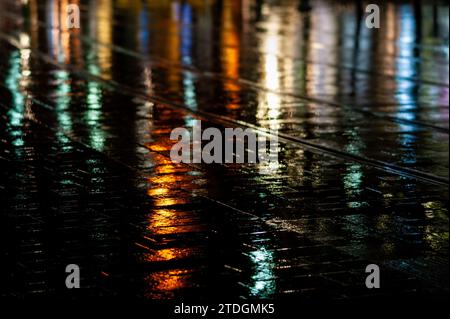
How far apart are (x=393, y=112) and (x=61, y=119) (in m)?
4.28

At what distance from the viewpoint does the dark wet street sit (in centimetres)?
714

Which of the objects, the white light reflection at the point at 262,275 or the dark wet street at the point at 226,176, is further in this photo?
the dark wet street at the point at 226,176

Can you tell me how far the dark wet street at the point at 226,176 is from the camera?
7.14m

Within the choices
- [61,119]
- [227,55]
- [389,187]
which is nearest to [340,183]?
[389,187]

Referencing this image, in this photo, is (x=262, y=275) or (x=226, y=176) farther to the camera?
(x=226, y=176)

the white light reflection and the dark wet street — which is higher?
the dark wet street

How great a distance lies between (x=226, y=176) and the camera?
10438 millimetres

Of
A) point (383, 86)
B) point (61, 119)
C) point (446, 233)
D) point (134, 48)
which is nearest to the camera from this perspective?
point (446, 233)

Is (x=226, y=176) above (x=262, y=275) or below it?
above

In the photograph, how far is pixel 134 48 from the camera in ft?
80.5

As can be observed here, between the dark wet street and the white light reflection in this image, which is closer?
the white light reflection

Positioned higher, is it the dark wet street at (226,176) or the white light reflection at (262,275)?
the dark wet street at (226,176)
